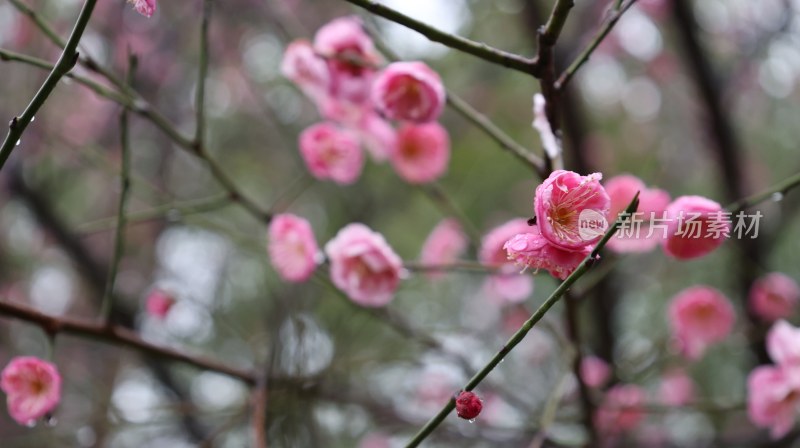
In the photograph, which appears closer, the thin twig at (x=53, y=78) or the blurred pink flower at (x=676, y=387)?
the thin twig at (x=53, y=78)

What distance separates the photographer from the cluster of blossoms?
0.90m

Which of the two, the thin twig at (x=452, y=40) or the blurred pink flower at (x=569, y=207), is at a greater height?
the thin twig at (x=452, y=40)

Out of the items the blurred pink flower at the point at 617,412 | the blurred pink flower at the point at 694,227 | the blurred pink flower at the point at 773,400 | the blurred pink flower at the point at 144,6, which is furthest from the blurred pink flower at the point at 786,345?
the blurred pink flower at the point at 144,6

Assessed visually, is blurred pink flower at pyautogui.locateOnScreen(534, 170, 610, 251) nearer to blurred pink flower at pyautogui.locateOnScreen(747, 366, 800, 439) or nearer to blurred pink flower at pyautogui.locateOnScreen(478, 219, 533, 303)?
blurred pink flower at pyautogui.locateOnScreen(478, 219, 533, 303)

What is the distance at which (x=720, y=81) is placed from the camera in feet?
6.27

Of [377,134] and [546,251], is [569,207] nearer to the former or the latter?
[546,251]

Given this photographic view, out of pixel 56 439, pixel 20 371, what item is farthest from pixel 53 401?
pixel 56 439

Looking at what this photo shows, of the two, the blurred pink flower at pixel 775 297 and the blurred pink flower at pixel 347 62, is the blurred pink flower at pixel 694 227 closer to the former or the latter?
the blurred pink flower at pixel 347 62

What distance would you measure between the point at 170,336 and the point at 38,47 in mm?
1070

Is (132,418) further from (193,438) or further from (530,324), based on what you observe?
(530,324)

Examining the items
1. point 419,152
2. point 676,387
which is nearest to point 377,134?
point 419,152

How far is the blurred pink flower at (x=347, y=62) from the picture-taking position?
3.42 feet

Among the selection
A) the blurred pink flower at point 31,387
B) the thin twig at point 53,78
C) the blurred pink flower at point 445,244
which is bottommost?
the blurred pink flower at point 31,387

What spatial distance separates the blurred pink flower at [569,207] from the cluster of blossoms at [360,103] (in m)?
0.33
